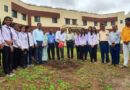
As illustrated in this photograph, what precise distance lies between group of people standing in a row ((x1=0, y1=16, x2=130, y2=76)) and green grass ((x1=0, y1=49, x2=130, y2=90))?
2.38ft

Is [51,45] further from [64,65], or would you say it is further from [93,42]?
[64,65]

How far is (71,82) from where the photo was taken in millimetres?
10562

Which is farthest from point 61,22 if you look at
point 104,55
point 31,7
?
point 104,55

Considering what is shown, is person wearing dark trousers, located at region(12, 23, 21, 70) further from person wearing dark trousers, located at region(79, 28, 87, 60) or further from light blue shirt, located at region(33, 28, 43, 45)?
person wearing dark trousers, located at region(79, 28, 87, 60)

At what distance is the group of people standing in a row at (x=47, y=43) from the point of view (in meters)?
11.2

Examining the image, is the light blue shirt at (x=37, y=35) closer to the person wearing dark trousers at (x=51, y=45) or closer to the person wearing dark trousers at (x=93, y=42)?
the person wearing dark trousers at (x=51, y=45)

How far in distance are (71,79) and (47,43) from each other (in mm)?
5886

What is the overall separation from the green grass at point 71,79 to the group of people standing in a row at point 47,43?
28.5 inches

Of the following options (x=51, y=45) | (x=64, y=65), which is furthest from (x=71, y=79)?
(x=51, y=45)

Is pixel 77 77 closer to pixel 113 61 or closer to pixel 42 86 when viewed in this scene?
pixel 42 86

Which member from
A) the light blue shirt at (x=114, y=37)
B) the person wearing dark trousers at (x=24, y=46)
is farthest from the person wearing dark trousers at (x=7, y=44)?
the light blue shirt at (x=114, y=37)

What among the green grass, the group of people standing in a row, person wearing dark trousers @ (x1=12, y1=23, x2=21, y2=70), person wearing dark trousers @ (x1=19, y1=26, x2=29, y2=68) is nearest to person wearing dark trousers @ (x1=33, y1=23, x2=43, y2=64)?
the group of people standing in a row

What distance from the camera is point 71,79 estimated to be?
36.3ft

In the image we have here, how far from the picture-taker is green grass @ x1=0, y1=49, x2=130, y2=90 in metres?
9.88
